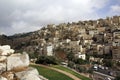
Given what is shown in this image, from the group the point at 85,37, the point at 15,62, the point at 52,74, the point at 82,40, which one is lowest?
the point at 52,74

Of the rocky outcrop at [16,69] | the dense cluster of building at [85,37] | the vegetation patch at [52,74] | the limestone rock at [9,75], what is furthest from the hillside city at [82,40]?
the limestone rock at [9,75]

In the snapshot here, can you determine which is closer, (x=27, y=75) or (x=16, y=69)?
(x=27, y=75)

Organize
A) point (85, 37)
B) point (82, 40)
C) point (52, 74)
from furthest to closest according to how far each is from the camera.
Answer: point (85, 37), point (82, 40), point (52, 74)

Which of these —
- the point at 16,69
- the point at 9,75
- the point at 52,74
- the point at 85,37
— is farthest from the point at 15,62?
the point at 85,37

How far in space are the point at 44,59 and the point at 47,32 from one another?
124213 mm

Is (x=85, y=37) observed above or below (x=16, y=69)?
above

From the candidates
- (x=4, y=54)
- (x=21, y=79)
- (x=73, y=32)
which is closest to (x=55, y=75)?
(x=4, y=54)

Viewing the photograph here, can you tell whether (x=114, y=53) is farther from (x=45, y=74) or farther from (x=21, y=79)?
(x=21, y=79)

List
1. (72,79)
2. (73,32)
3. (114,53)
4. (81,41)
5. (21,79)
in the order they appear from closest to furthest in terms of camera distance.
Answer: (21,79) < (72,79) < (114,53) < (81,41) < (73,32)

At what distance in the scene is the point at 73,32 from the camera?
139125 millimetres

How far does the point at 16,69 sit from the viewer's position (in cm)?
1184

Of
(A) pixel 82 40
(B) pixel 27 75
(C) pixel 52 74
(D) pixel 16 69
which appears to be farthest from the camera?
(A) pixel 82 40

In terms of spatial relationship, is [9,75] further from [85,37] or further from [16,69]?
[85,37]

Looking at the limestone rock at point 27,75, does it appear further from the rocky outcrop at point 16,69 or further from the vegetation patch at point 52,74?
the vegetation patch at point 52,74
